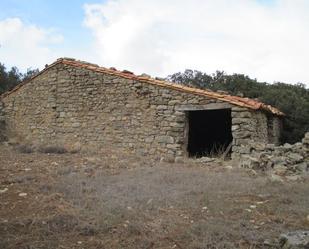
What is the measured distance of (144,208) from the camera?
19.0 feet

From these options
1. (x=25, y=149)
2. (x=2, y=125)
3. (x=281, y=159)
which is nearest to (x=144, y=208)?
(x=281, y=159)

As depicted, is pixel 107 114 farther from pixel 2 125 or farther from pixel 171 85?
pixel 2 125

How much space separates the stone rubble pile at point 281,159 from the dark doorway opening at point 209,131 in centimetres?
476

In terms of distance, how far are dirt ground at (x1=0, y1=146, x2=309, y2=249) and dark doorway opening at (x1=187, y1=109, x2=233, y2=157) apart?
605 centimetres

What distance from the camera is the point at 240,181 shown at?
24.9 ft

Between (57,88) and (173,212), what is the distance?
9.72 m

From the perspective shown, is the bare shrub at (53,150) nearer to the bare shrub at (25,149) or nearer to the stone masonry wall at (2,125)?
the bare shrub at (25,149)

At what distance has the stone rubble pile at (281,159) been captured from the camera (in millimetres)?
8939

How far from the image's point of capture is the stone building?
37.7ft

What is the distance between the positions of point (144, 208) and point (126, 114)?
272 inches

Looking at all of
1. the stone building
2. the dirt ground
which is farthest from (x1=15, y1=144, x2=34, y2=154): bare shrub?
the dirt ground

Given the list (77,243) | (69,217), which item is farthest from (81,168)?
(77,243)

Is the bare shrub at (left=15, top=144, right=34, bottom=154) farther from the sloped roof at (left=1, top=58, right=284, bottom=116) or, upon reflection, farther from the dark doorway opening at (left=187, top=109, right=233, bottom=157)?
the dark doorway opening at (left=187, top=109, right=233, bottom=157)

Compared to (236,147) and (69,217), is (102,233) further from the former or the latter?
(236,147)
